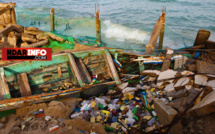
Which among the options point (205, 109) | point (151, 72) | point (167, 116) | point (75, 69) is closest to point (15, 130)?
point (75, 69)

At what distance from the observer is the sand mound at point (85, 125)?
3.62 m

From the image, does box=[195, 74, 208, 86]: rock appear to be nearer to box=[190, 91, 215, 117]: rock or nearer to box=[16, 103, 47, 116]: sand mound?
box=[190, 91, 215, 117]: rock

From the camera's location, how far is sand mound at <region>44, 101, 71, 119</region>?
4039 millimetres

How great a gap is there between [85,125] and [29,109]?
1.56m

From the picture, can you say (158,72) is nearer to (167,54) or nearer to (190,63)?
(167,54)

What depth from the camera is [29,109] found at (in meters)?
4.23

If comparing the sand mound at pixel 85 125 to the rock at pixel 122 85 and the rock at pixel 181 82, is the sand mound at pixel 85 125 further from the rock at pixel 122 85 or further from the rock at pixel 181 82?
the rock at pixel 181 82

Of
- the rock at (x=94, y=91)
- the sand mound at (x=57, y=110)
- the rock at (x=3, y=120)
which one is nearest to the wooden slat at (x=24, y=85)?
the rock at (x=3, y=120)

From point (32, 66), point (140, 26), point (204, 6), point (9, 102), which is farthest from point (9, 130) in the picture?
point (204, 6)

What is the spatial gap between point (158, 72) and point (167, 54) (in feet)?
2.43

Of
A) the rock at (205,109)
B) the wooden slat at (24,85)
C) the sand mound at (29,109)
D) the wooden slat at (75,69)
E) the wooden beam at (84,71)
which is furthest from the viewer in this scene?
the wooden beam at (84,71)

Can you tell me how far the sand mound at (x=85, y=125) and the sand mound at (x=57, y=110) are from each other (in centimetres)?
28

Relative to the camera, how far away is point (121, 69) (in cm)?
598

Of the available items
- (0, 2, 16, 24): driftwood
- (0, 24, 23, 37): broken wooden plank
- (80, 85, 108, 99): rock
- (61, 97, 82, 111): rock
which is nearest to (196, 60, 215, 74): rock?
(80, 85, 108, 99): rock
